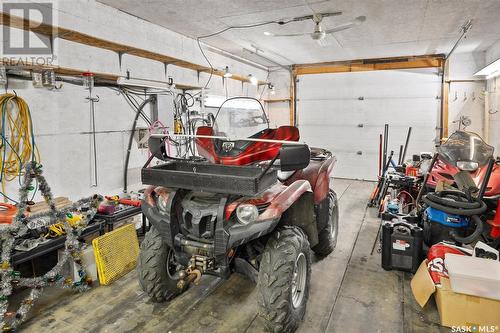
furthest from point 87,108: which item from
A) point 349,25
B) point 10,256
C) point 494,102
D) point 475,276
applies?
point 494,102

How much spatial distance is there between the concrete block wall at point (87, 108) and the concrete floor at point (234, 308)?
4.53ft

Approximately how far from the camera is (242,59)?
24.0 feet

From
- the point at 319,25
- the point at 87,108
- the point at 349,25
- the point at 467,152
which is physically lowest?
the point at 467,152

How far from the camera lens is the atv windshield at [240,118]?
3261 millimetres

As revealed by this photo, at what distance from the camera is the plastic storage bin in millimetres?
2117

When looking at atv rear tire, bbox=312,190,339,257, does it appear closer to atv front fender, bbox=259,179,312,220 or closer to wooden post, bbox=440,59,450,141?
atv front fender, bbox=259,179,312,220

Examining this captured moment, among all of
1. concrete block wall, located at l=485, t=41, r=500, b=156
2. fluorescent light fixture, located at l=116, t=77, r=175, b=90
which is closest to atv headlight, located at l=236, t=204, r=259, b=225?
fluorescent light fixture, located at l=116, t=77, r=175, b=90

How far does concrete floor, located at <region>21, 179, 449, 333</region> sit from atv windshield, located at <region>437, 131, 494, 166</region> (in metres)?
1.41

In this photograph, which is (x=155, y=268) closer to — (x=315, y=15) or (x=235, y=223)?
(x=235, y=223)

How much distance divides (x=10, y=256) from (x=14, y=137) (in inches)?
48.4

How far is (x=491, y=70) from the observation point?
586 centimetres

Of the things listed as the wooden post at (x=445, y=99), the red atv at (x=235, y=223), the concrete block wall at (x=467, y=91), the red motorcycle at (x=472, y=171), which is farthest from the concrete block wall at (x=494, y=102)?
the red atv at (x=235, y=223)

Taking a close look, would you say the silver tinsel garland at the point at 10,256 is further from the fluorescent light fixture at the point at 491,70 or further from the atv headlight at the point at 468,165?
the fluorescent light fixture at the point at 491,70

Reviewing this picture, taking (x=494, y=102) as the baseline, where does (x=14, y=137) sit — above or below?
below
